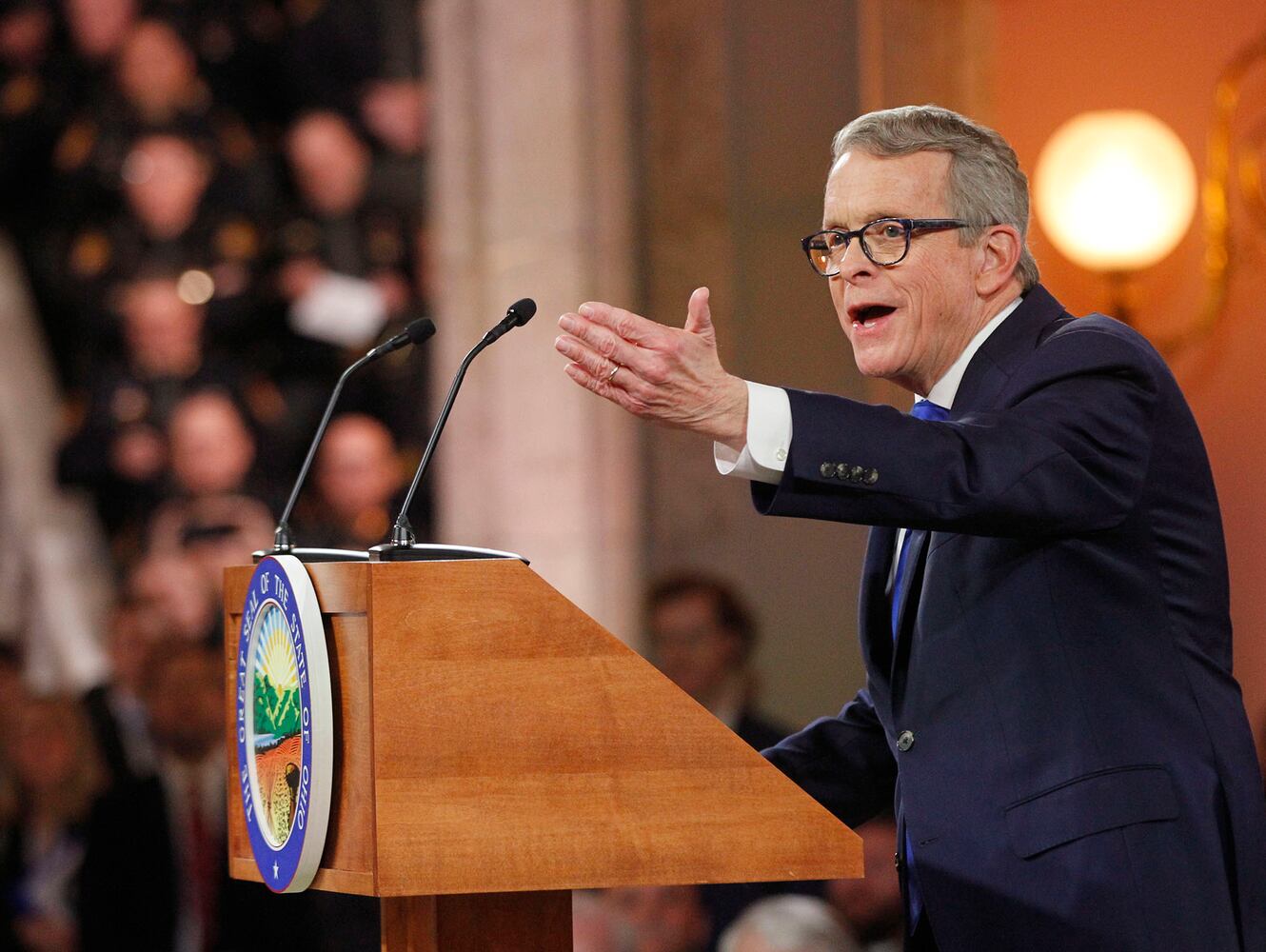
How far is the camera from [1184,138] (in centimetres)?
430

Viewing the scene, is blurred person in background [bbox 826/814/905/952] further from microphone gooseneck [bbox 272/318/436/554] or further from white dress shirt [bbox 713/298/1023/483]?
white dress shirt [bbox 713/298/1023/483]

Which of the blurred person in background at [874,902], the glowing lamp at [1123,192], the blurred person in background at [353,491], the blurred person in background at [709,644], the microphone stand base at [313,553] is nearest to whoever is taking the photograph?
the microphone stand base at [313,553]

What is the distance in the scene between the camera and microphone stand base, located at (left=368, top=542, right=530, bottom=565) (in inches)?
69.6

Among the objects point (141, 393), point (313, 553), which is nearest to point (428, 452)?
point (313, 553)

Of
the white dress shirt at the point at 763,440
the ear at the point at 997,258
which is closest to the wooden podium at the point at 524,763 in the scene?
the white dress shirt at the point at 763,440

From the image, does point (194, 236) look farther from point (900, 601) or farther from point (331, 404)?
point (900, 601)

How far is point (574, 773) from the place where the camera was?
5.57ft

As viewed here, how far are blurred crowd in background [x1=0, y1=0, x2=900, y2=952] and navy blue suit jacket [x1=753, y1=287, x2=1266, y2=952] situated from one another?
2.35 meters

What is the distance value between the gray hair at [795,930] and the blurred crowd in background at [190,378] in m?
1.03

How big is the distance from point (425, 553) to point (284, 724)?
0.79 feet

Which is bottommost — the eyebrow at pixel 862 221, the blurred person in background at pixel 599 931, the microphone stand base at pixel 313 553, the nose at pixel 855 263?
the blurred person in background at pixel 599 931

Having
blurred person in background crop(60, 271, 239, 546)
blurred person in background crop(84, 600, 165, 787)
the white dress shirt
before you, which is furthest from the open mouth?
blurred person in background crop(60, 271, 239, 546)

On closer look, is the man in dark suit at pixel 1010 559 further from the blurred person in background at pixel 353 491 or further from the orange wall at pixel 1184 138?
the blurred person in background at pixel 353 491

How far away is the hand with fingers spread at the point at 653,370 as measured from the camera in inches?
65.9
